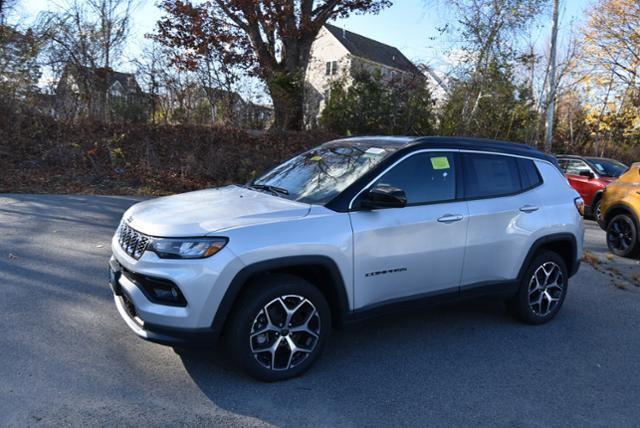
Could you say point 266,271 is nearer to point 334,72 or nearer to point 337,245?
point 337,245

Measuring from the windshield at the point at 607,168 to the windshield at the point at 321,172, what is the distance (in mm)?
10343

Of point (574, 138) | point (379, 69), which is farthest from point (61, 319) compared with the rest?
point (574, 138)

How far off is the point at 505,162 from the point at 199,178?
9.93 meters

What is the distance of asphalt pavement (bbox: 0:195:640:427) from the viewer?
315 centimetres

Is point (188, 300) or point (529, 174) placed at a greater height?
point (529, 174)

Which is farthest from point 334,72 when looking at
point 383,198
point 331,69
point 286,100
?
point 383,198

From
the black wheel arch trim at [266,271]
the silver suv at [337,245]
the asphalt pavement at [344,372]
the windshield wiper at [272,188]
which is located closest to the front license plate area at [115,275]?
the silver suv at [337,245]

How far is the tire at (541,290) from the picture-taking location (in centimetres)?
480

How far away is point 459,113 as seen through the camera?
666 inches

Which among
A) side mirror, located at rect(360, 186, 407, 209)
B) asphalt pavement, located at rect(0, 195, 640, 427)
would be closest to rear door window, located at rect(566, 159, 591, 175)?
asphalt pavement, located at rect(0, 195, 640, 427)

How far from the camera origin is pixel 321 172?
14.1 feet

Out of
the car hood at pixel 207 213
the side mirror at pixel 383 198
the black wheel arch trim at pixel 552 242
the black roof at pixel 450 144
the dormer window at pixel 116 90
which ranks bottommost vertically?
the black wheel arch trim at pixel 552 242

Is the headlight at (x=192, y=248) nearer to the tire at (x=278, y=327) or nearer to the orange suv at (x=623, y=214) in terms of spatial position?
the tire at (x=278, y=327)

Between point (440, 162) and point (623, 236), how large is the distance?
18.6 feet
